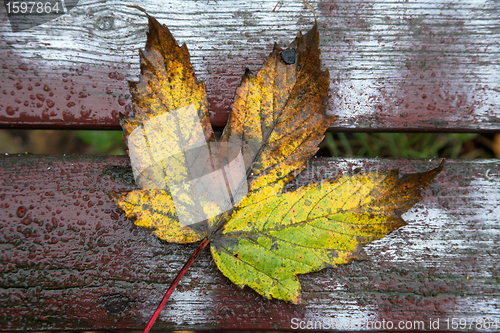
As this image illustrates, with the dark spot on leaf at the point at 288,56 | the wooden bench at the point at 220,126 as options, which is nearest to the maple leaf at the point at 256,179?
the dark spot on leaf at the point at 288,56

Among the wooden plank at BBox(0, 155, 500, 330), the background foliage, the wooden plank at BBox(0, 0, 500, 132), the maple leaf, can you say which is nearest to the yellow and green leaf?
the maple leaf

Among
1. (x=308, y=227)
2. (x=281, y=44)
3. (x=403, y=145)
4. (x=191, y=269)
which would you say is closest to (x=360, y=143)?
(x=403, y=145)

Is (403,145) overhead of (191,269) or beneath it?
overhead

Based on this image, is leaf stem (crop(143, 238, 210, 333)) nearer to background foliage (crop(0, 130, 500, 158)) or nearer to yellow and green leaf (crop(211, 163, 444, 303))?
yellow and green leaf (crop(211, 163, 444, 303))

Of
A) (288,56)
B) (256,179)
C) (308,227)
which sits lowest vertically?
(308,227)

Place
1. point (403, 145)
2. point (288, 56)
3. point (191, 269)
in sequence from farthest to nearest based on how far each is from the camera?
point (403, 145) → point (191, 269) → point (288, 56)

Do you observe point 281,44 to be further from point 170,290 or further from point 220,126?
point 170,290
